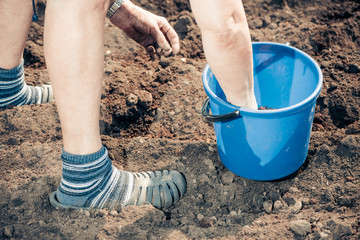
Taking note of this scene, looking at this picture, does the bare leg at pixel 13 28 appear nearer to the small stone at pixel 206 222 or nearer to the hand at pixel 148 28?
the hand at pixel 148 28

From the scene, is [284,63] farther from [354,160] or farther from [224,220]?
[224,220]

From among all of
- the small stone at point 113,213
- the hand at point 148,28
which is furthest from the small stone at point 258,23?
the small stone at point 113,213

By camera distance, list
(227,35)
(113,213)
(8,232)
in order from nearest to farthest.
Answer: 1. (227,35)
2. (8,232)
3. (113,213)

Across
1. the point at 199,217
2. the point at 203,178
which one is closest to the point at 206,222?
the point at 199,217

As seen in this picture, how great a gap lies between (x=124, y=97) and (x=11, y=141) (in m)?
0.65

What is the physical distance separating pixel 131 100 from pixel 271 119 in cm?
92

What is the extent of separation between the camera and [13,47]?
203 cm

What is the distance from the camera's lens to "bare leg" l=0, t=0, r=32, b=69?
1.95 meters

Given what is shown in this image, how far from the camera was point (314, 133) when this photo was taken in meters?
2.06

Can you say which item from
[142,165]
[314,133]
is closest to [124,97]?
[142,165]

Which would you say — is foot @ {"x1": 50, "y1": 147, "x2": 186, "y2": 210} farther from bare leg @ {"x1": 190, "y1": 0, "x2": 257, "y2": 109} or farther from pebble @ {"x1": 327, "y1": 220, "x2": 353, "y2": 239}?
pebble @ {"x1": 327, "y1": 220, "x2": 353, "y2": 239}

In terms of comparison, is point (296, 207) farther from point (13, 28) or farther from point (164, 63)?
point (13, 28)

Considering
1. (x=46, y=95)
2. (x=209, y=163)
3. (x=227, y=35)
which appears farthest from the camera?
(x=46, y=95)

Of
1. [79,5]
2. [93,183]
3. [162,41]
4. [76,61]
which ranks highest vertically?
[79,5]
